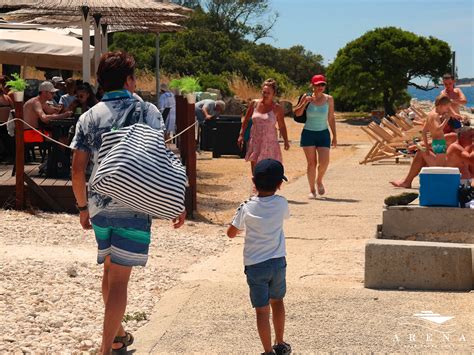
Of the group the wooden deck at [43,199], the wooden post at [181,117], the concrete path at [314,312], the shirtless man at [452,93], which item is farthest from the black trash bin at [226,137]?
the concrete path at [314,312]

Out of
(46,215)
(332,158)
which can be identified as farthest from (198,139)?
(46,215)

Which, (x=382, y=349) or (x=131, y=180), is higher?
(x=131, y=180)

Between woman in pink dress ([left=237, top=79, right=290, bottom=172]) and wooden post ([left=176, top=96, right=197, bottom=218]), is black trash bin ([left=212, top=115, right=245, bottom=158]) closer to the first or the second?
woman in pink dress ([left=237, top=79, right=290, bottom=172])

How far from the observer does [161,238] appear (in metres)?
10.3

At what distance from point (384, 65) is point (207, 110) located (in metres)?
26.7

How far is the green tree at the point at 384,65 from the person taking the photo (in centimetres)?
4730

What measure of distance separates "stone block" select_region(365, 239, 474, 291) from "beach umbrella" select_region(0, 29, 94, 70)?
1093 centimetres

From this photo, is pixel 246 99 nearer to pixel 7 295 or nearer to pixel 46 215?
pixel 46 215

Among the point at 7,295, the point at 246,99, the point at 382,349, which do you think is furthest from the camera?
the point at 246,99

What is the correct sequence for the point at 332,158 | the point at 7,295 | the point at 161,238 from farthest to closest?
the point at 332,158, the point at 161,238, the point at 7,295

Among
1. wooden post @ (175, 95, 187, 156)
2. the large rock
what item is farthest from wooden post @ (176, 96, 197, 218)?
the large rock

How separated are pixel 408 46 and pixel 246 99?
49.2 ft

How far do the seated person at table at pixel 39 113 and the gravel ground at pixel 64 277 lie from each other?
233 centimetres

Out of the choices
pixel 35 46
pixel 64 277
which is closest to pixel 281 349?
pixel 64 277
